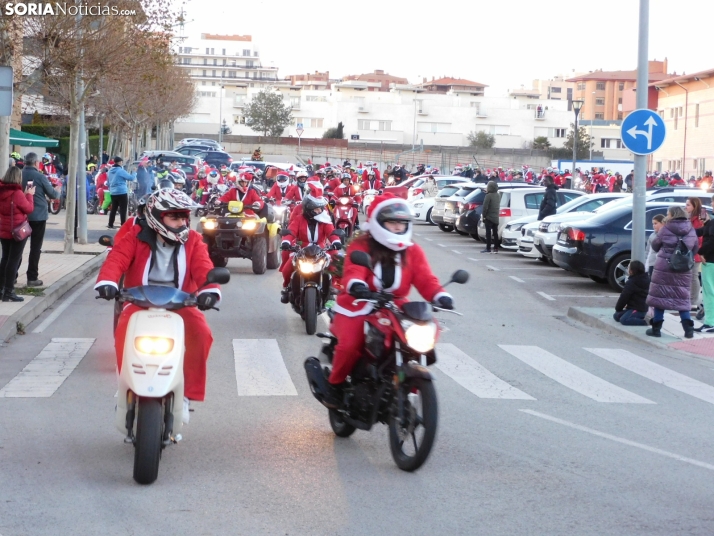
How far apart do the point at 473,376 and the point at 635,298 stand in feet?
16.5

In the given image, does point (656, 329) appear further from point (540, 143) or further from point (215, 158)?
point (540, 143)

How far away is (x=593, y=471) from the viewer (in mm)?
7305

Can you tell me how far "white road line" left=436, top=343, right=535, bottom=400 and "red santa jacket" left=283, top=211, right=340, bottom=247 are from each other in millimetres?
2099

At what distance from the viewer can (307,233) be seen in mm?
14250

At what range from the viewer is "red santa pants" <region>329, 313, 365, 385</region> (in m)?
7.38

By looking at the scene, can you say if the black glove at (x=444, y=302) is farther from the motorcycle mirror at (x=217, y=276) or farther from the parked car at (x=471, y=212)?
the parked car at (x=471, y=212)

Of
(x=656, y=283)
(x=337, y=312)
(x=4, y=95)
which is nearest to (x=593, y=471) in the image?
(x=337, y=312)

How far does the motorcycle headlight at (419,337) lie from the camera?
22.5ft

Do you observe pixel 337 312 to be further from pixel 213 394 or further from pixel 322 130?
pixel 322 130

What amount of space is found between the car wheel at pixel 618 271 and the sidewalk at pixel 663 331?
296 centimetres

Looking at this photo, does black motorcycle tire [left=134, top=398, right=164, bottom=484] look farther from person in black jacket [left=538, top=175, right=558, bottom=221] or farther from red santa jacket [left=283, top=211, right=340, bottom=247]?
person in black jacket [left=538, top=175, right=558, bottom=221]

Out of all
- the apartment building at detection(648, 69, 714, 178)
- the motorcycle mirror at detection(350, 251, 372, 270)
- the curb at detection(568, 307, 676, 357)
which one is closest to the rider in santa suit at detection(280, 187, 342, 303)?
the curb at detection(568, 307, 676, 357)

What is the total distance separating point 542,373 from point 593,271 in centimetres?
876

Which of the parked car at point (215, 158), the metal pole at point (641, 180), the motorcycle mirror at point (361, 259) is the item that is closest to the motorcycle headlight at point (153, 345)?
the motorcycle mirror at point (361, 259)
